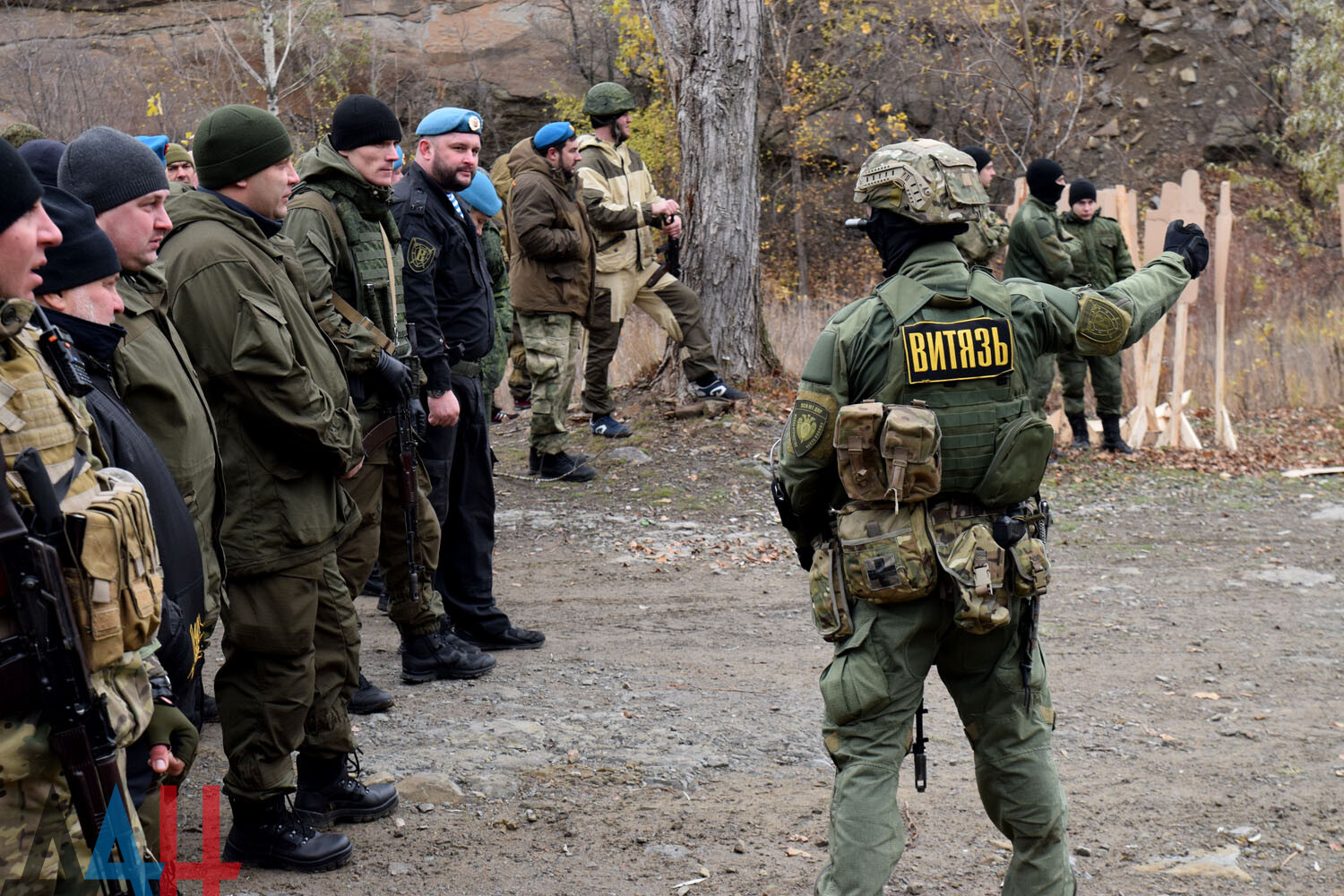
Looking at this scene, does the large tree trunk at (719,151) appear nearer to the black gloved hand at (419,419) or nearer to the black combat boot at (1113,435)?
the black combat boot at (1113,435)

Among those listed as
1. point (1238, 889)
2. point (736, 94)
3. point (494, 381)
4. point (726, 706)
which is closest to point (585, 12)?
point (736, 94)

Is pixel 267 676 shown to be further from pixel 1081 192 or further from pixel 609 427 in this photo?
pixel 1081 192

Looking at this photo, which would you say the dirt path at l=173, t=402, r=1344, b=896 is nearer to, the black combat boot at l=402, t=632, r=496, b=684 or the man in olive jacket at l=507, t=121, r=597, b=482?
the black combat boot at l=402, t=632, r=496, b=684

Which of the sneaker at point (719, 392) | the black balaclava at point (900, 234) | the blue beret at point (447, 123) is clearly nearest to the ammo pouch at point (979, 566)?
the black balaclava at point (900, 234)

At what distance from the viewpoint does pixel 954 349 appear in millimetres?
2996

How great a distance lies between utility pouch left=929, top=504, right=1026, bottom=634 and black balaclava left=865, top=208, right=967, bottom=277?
2.20 ft

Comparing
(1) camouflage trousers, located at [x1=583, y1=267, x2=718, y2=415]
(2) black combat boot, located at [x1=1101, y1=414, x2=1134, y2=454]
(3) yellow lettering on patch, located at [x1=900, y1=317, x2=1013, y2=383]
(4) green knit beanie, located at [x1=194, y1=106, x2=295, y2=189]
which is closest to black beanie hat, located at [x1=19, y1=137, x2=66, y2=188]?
(4) green knit beanie, located at [x1=194, y1=106, x2=295, y2=189]

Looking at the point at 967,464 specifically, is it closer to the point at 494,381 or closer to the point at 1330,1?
the point at 494,381

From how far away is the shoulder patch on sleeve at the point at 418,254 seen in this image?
4898mm

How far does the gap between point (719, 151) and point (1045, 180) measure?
2.55m

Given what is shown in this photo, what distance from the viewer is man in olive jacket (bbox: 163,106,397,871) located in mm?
3330

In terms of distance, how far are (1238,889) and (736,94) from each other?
7171 mm

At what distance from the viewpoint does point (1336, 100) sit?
762 inches

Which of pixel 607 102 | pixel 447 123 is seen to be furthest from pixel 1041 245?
pixel 447 123
